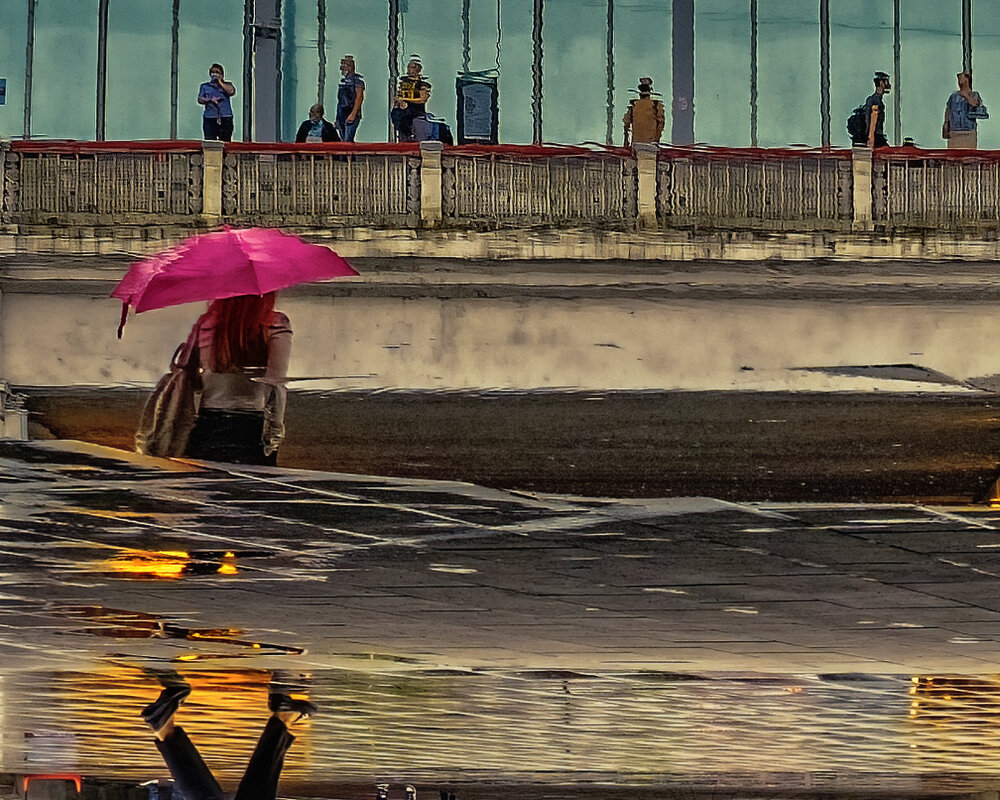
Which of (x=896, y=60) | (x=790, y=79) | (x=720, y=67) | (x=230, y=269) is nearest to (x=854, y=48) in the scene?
(x=896, y=60)

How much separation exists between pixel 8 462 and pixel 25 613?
258 centimetres

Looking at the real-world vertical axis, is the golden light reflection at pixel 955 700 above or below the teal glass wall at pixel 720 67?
below

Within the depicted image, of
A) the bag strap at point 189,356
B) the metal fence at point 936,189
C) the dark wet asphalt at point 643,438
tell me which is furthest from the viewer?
the dark wet asphalt at point 643,438

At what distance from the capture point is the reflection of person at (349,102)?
29.8 m

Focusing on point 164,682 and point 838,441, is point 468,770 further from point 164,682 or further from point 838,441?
point 838,441

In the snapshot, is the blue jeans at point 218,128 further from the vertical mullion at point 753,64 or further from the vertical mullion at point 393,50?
the vertical mullion at point 753,64

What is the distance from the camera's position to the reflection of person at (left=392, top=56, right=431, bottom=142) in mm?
A: 29250

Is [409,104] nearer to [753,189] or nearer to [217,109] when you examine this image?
[217,109]

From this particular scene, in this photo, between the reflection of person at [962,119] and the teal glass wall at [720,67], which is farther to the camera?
the teal glass wall at [720,67]

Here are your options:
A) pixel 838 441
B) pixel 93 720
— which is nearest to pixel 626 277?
pixel 838 441

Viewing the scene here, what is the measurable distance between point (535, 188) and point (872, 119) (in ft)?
19.7

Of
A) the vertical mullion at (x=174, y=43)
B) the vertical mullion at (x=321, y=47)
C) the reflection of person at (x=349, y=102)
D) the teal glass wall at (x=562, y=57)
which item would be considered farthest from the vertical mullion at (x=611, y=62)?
the vertical mullion at (x=174, y=43)

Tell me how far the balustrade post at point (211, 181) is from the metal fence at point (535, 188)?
296cm

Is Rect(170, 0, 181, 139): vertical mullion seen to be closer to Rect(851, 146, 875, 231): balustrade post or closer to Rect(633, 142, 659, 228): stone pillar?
Rect(633, 142, 659, 228): stone pillar
